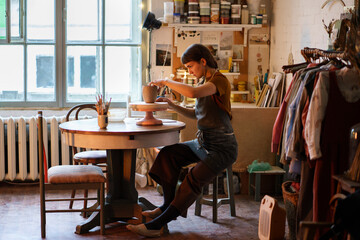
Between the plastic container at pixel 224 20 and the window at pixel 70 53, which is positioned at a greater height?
the plastic container at pixel 224 20

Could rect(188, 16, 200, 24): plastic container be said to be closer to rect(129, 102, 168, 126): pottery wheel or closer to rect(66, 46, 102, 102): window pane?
rect(66, 46, 102, 102): window pane

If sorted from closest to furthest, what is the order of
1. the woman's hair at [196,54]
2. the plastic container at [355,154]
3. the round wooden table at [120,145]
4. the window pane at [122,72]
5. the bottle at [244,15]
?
the plastic container at [355,154] → the round wooden table at [120,145] → the woman's hair at [196,54] → the bottle at [244,15] → the window pane at [122,72]

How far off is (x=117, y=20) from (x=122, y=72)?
21.6 inches

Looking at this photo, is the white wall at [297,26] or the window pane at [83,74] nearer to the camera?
the white wall at [297,26]

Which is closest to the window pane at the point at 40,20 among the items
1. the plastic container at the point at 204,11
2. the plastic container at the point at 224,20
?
the plastic container at the point at 204,11

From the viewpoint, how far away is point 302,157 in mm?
3430

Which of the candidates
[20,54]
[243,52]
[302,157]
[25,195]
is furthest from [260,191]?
[20,54]

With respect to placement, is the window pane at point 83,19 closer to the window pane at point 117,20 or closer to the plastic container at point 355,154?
the window pane at point 117,20

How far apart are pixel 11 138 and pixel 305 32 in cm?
294

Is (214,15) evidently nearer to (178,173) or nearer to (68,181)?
(178,173)

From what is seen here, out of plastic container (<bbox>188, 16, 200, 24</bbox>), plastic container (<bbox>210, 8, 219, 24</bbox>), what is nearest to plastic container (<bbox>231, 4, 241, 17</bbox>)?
plastic container (<bbox>210, 8, 219, 24</bbox>)

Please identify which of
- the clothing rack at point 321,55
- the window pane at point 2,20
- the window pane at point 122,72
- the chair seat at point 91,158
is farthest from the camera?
the window pane at point 122,72

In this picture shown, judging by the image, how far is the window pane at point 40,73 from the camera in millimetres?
5621

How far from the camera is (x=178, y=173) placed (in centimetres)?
401
